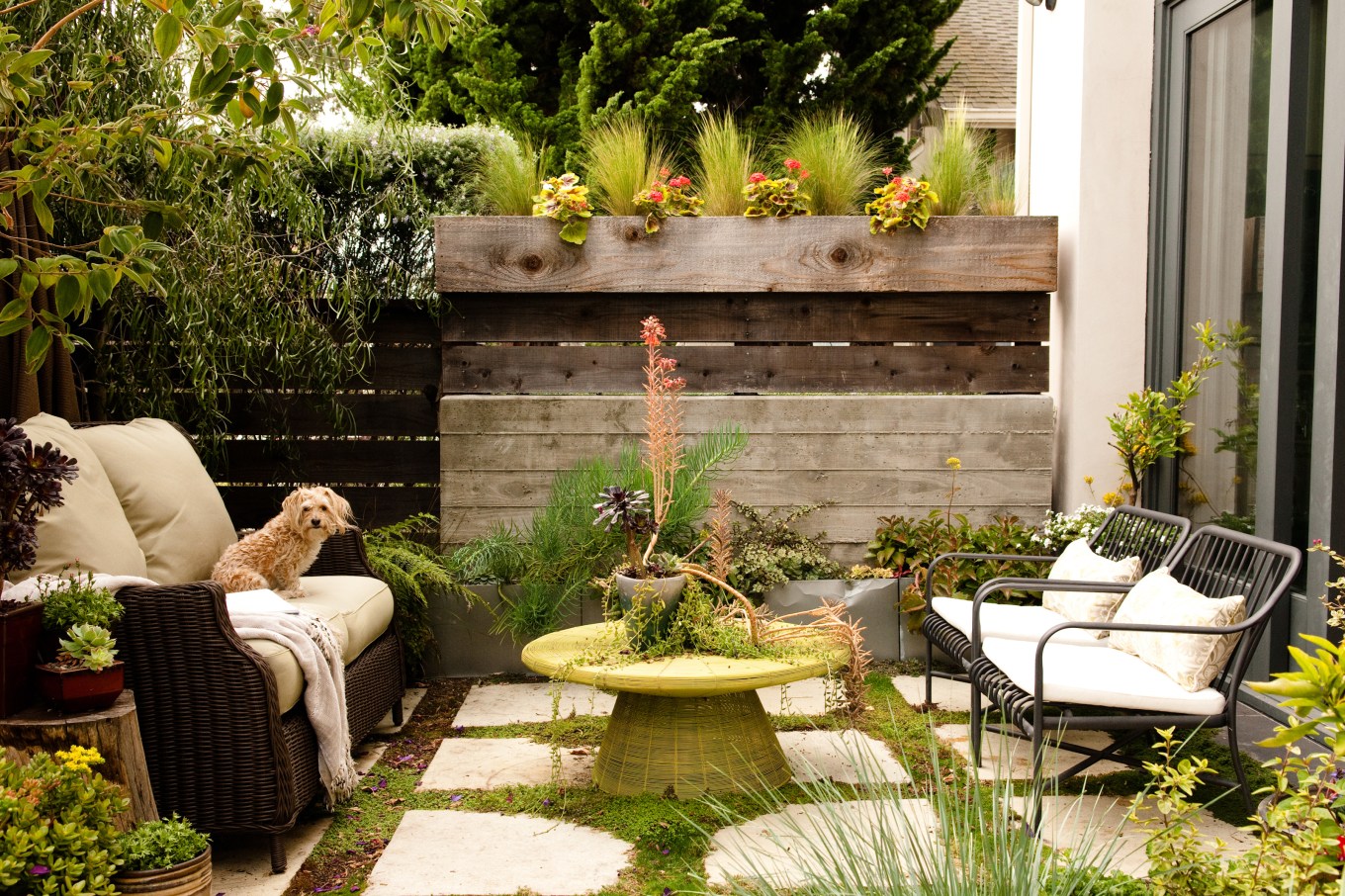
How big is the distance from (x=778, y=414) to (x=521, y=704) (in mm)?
1794

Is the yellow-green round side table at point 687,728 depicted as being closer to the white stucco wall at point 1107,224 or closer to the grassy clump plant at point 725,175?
the white stucco wall at point 1107,224

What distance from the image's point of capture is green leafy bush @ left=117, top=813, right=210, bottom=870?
2.33 m

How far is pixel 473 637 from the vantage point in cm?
492

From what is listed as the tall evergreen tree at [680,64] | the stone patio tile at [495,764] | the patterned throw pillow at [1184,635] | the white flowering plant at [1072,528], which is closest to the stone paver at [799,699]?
the stone patio tile at [495,764]

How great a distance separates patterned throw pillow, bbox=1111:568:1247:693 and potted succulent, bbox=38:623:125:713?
270 centimetres

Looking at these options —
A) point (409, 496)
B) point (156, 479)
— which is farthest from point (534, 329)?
point (156, 479)

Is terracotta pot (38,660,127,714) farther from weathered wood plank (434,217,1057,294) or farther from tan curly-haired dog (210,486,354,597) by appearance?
weathered wood plank (434,217,1057,294)

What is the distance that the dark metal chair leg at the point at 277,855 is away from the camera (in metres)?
2.90

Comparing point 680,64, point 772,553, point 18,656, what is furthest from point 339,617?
point 680,64

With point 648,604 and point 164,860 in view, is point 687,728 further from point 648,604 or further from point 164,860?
point 164,860

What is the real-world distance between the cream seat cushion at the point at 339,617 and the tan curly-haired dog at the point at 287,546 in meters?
0.11

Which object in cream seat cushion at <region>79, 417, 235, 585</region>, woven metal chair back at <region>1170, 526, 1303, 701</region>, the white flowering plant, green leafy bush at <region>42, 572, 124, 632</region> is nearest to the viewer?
green leafy bush at <region>42, 572, 124, 632</region>

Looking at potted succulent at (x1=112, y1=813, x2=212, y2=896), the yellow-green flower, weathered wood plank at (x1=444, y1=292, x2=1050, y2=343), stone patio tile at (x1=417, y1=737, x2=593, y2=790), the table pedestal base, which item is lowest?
stone patio tile at (x1=417, y1=737, x2=593, y2=790)

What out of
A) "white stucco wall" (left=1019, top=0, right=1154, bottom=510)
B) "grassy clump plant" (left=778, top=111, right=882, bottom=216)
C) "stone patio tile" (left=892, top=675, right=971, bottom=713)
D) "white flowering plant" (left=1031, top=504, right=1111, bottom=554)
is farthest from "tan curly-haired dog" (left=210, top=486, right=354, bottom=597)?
"white stucco wall" (left=1019, top=0, right=1154, bottom=510)
